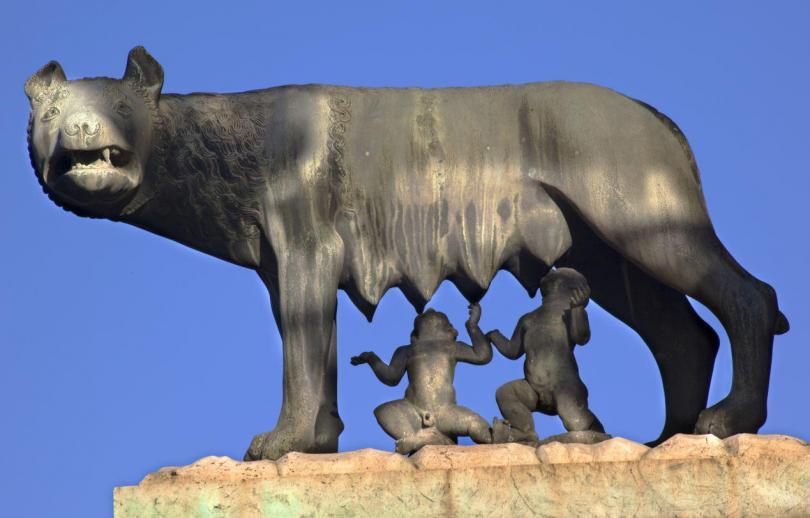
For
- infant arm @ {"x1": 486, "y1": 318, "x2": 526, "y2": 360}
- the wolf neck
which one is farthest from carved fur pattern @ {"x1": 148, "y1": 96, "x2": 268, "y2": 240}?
infant arm @ {"x1": 486, "y1": 318, "x2": 526, "y2": 360}

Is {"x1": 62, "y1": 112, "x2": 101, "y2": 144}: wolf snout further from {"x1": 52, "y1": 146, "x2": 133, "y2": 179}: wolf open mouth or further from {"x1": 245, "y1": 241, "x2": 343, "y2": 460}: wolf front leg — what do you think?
{"x1": 245, "y1": 241, "x2": 343, "y2": 460}: wolf front leg

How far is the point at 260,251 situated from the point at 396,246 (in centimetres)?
73

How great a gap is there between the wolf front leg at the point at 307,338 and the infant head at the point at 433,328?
487 millimetres

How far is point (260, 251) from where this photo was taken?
1302 cm

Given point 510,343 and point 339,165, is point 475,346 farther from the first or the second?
point 339,165

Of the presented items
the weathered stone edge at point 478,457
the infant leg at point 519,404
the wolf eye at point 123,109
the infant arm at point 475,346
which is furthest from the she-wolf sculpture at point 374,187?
the weathered stone edge at point 478,457

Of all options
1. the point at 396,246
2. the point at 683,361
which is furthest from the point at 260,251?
the point at 683,361

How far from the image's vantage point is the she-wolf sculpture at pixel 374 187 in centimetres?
1274

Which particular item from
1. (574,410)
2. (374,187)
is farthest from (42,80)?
(574,410)

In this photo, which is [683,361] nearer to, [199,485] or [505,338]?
[505,338]

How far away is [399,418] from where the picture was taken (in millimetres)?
12727

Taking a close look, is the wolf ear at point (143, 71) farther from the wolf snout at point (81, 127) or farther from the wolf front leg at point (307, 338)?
the wolf front leg at point (307, 338)

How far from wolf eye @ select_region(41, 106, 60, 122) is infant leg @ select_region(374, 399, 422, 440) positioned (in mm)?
2321

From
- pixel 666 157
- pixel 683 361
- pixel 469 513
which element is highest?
pixel 666 157
